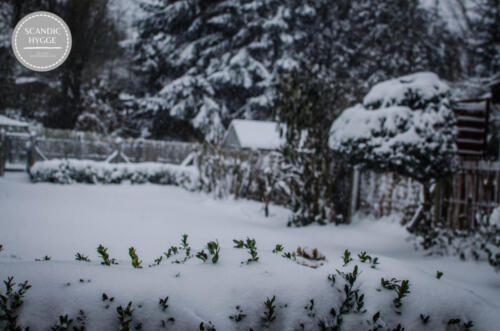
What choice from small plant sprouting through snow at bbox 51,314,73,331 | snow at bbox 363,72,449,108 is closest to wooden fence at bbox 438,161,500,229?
snow at bbox 363,72,449,108

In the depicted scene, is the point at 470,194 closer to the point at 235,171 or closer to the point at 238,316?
the point at 235,171

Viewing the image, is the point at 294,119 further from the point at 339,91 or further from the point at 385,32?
the point at 385,32

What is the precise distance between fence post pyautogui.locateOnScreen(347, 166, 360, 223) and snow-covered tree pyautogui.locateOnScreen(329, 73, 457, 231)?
138 cm

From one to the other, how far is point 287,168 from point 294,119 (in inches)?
37.6

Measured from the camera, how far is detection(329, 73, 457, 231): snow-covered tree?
4926 millimetres

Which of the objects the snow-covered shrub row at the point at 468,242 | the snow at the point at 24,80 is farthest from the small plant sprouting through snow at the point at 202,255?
A: the snow-covered shrub row at the point at 468,242

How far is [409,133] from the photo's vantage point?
4957 mm

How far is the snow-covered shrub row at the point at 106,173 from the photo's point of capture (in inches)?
389

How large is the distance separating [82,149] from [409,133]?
1194 centimetres

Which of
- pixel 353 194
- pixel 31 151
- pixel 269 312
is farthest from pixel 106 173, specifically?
pixel 269 312

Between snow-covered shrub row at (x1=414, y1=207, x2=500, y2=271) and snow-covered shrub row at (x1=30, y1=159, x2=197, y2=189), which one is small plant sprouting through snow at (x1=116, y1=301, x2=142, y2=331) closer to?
snow-covered shrub row at (x1=414, y1=207, x2=500, y2=271)

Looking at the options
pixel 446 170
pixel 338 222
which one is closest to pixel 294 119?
pixel 338 222

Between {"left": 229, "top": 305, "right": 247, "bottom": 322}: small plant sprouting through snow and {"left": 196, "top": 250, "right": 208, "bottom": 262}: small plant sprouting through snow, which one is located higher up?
{"left": 196, "top": 250, "right": 208, "bottom": 262}: small plant sprouting through snow

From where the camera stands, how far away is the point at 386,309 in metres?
1.54
